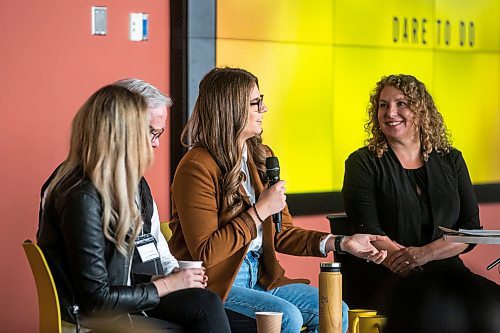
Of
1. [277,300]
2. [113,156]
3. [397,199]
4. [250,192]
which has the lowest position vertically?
[277,300]

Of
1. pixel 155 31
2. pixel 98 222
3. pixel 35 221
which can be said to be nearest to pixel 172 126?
pixel 155 31

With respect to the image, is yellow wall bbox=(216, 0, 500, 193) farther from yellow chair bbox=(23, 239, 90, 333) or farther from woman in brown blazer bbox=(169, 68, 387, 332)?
yellow chair bbox=(23, 239, 90, 333)

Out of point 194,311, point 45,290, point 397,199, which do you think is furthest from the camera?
point 397,199

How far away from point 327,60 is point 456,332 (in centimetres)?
258

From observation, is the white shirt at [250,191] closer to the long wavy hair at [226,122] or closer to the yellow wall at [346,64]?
the long wavy hair at [226,122]

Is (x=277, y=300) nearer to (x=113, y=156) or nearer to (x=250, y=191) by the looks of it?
(x=250, y=191)

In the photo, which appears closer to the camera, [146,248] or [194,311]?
[194,311]

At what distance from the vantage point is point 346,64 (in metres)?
6.75

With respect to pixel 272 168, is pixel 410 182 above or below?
below

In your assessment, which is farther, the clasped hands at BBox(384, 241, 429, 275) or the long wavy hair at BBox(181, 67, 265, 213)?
the clasped hands at BBox(384, 241, 429, 275)

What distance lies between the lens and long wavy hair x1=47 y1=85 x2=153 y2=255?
131 inches

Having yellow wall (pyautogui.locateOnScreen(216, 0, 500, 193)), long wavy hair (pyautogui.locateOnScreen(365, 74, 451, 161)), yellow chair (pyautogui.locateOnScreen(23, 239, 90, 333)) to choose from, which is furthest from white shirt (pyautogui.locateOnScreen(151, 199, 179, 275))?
yellow wall (pyautogui.locateOnScreen(216, 0, 500, 193))

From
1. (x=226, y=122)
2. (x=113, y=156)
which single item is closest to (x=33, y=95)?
(x=226, y=122)

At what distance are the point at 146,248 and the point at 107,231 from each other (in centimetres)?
30
